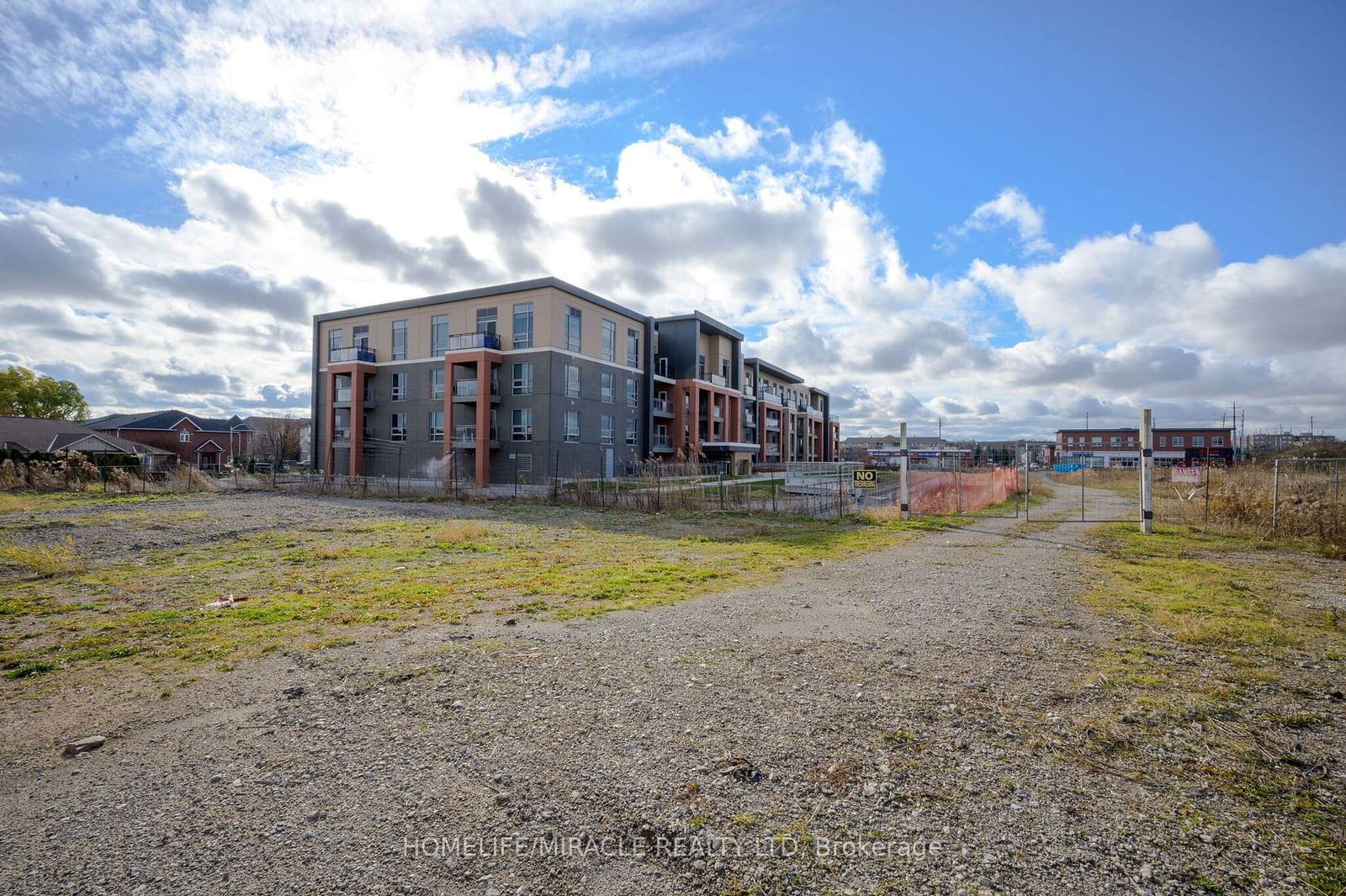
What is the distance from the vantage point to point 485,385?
128 ft

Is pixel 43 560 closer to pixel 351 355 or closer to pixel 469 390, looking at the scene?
pixel 469 390

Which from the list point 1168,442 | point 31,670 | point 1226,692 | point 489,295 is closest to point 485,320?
point 489,295

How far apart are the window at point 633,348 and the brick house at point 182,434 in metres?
44.7

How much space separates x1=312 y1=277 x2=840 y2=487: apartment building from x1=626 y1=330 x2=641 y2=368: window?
13cm

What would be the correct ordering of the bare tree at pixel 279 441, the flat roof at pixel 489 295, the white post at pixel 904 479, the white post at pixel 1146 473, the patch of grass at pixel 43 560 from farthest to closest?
the bare tree at pixel 279 441 < the flat roof at pixel 489 295 < the white post at pixel 904 479 < the white post at pixel 1146 473 < the patch of grass at pixel 43 560

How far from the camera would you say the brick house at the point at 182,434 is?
2504 inches

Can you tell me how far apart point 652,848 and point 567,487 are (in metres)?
23.1

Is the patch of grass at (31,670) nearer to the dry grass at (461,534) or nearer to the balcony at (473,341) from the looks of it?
the dry grass at (461,534)

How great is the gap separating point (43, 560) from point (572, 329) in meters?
32.1

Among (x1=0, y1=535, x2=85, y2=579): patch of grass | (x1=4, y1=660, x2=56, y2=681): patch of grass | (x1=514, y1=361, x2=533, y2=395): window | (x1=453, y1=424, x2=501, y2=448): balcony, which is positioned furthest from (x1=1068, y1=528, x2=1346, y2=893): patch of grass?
(x1=453, y1=424, x2=501, y2=448): balcony

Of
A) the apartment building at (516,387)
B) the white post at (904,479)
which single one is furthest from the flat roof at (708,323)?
the white post at (904,479)

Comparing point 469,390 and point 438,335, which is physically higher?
point 438,335

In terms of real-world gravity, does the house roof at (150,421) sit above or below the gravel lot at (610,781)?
above

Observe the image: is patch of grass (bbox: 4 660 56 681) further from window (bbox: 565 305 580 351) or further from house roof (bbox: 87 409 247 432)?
house roof (bbox: 87 409 247 432)
